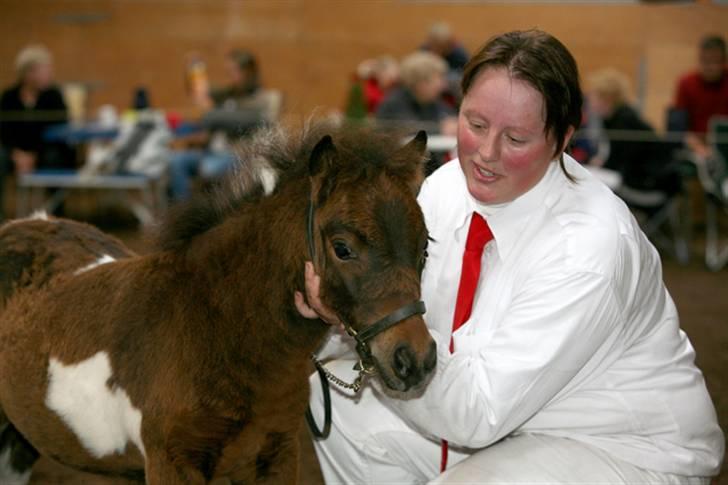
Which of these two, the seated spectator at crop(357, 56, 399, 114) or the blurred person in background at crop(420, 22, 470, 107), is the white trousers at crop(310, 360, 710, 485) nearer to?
the seated spectator at crop(357, 56, 399, 114)

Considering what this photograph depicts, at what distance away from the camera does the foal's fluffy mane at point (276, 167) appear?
219 centimetres

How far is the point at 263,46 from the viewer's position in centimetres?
1195

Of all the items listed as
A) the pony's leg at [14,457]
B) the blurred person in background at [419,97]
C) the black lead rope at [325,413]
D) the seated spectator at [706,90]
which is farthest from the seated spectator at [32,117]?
the black lead rope at [325,413]

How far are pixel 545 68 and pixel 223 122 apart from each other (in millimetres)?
7023

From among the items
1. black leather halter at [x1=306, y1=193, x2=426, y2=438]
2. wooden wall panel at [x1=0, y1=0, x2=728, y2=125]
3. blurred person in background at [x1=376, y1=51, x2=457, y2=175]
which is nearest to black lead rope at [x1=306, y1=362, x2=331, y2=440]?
black leather halter at [x1=306, y1=193, x2=426, y2=438]

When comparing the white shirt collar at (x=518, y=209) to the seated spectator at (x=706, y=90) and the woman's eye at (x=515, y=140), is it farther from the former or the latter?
the seated spectator at (x=706, y=90)

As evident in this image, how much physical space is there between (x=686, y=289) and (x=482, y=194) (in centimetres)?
524

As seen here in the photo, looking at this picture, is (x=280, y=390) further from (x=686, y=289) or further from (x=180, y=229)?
(x=686, y=289)

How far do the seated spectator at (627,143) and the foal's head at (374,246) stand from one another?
6236 mm

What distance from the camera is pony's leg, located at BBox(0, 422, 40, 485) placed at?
3154 millimetres

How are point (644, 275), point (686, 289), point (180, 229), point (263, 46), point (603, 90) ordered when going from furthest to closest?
point (263, 46) → point (603, 90) → point (686, 289) → point (180, 229) → point (644, 275)

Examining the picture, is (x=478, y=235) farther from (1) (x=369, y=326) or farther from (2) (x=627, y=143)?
(2) (x=627, y=143)

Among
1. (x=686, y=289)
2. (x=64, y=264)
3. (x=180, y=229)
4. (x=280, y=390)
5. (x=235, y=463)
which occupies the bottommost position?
(x=686, y=289)

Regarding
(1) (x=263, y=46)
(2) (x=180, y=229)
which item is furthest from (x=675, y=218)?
(2) (x=180, y=229)
